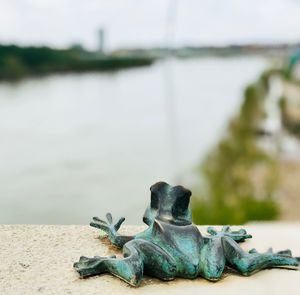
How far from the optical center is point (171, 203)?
8.68 ft

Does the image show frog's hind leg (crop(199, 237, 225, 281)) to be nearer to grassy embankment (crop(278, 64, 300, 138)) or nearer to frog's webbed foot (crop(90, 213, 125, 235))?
frog's webbed foot (crop(90, 213, 125, 235))

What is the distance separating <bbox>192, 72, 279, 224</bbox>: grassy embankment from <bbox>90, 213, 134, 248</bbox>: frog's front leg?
5.14 metres

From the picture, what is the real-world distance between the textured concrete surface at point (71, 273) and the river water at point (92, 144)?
775 cm

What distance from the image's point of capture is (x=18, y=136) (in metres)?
19.0

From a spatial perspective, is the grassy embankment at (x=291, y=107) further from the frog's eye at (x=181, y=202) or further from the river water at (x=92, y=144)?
the frog's eye at (x=181, y=202)

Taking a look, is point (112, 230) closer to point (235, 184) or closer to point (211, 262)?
point (211, 262)

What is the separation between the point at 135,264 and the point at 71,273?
0.30 m

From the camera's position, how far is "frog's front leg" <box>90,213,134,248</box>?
2818mm

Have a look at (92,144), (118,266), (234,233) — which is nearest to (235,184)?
(92,144)

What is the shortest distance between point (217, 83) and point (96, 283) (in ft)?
145

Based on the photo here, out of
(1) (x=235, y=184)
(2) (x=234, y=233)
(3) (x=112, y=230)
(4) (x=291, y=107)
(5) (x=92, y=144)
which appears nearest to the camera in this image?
(3) (x=112, y=230)

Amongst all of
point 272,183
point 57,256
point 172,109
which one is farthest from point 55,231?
point 172,109

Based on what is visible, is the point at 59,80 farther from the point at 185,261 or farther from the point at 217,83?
the point at 185,261

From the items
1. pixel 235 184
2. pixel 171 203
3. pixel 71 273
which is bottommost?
pixel 235 184
